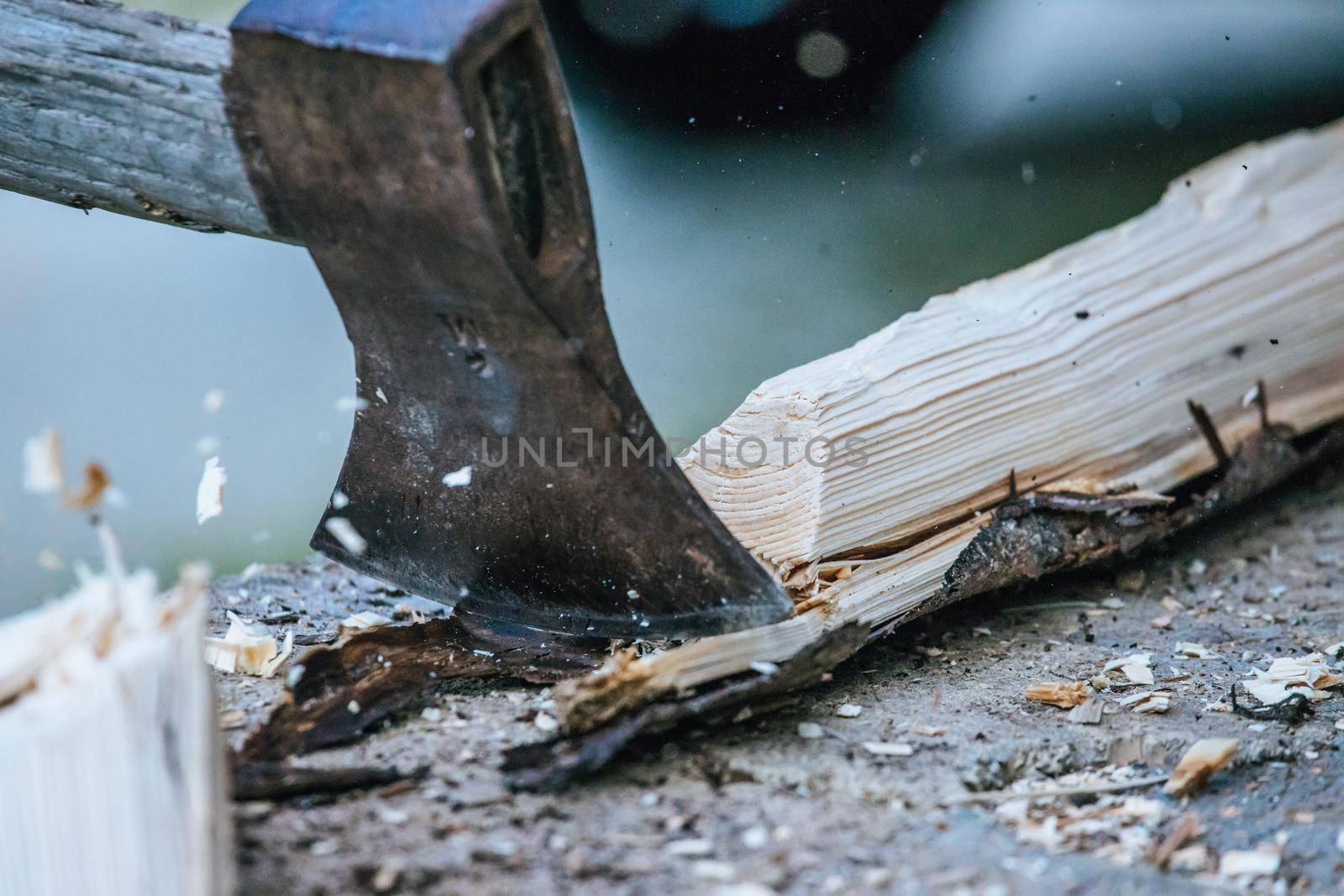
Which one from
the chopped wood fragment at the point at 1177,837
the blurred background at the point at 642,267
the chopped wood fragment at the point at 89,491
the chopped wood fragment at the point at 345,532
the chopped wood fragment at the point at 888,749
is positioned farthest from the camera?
the blurred background at the point at 642,267

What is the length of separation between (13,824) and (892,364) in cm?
164

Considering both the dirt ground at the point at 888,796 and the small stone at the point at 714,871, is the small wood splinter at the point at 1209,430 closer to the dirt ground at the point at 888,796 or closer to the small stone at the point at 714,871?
the dirt ground at the point at 888,796

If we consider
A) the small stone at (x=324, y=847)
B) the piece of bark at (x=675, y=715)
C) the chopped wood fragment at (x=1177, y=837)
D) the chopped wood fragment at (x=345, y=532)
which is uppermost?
the chopped wood fragment at (x=345, y=532)

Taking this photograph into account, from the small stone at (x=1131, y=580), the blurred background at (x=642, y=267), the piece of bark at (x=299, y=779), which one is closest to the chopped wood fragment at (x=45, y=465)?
the piece of bark at (x=299, y=779)

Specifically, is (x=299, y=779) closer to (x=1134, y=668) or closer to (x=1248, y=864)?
(x=1248, y=864)

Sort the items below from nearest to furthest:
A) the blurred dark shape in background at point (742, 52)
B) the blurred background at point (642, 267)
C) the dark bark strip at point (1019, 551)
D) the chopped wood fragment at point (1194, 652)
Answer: the dark bark strip at point (1019, 551)
the chopped wood fragment at point (1194, 652)
the blurred dark shape in background at point (742, 52)
the blurred background at point (642, 267)

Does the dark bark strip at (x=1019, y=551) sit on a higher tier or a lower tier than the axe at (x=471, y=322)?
lower

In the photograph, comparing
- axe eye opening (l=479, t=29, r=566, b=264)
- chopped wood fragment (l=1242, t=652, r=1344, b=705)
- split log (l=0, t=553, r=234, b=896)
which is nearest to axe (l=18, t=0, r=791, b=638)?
axe eye opening (l=479, t=29, r=566, b=264)

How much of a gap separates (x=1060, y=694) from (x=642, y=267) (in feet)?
5.93

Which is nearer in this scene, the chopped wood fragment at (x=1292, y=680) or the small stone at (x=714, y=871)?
the small stone at (x=714, y=871)

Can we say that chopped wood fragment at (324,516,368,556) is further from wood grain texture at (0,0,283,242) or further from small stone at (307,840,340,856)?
small stone at (307,840,340,856)

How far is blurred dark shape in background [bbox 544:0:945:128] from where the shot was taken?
3.00m

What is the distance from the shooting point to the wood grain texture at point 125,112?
154cm

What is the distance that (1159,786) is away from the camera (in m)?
1.63
